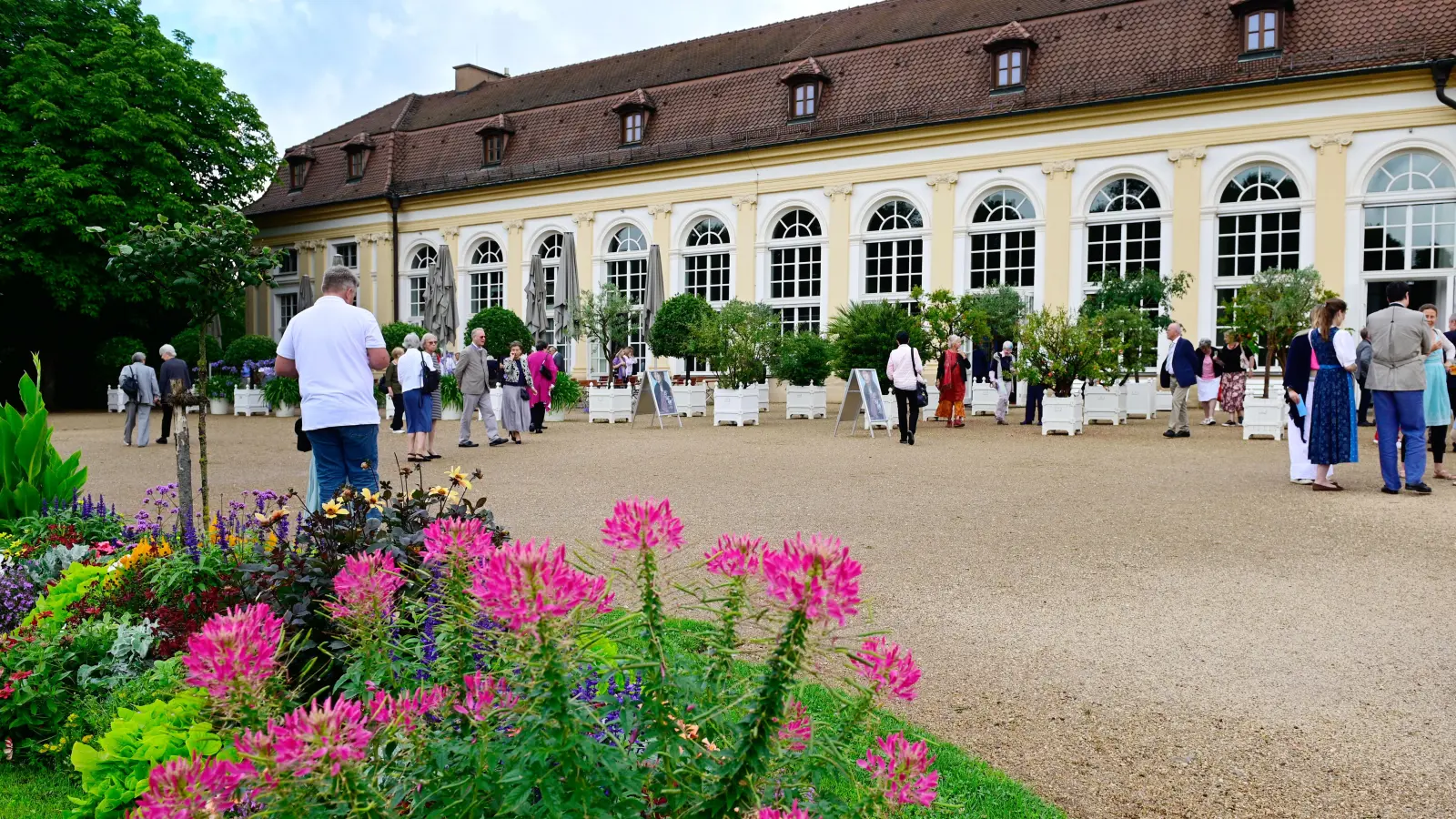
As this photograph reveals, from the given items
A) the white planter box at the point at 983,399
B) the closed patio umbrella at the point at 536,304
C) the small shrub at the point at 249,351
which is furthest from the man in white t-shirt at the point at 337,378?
the small shrub at the point at 249,351

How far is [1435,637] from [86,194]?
3122 centimetres

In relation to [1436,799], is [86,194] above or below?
above

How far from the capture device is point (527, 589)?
1.39 meters

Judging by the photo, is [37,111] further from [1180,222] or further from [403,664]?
[403,664]

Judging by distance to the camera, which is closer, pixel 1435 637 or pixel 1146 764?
pixel 1146 764

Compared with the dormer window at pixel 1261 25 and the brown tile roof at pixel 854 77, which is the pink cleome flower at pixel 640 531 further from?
the dormer window at pixel 1261 25

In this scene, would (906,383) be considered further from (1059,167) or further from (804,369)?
(1059,167)

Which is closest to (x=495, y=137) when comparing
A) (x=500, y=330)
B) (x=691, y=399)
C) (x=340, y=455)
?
(x=500, y=330)

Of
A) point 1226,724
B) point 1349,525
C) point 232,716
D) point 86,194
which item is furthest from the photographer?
point 86,194

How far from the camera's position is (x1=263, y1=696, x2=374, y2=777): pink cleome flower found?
1.37 m

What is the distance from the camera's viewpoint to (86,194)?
92.0ft

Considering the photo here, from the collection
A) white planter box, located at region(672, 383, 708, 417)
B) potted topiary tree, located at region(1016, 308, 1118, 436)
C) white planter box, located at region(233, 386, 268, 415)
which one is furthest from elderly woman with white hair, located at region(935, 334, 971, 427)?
white planter box, located at region(233, 386, 268, 415)

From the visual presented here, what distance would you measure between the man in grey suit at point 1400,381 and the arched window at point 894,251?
1832 cm

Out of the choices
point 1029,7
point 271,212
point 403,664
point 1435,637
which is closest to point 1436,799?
point 1435,637
